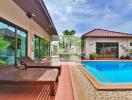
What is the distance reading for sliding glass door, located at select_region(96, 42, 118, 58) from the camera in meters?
27.3

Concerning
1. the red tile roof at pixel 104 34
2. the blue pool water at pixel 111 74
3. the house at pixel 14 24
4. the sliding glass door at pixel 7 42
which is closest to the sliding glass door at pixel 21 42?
the house at pixel 14 24

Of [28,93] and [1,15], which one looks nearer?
[28,93]

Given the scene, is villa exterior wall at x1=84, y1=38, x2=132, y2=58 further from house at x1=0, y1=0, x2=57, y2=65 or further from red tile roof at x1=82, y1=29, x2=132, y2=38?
house at x1=0, y1=0, x2=57, y2=65

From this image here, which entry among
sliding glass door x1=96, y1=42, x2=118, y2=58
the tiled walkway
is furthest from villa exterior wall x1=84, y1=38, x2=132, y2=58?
the tiled walkway

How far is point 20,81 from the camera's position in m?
5.73

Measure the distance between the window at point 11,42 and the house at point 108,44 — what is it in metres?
13.6

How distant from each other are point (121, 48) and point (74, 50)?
24.7 ft

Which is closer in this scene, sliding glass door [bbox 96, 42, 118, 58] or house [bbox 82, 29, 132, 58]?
house [bbox 82, 29, 132, 58]

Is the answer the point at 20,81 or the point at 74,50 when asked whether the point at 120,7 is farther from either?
the point at 20,81

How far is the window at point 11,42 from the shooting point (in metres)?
9.90

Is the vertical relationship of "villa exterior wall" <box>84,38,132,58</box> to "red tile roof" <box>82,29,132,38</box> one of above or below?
below

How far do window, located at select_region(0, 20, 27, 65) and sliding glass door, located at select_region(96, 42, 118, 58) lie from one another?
14.4 m

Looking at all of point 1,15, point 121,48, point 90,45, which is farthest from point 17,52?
point 121,48

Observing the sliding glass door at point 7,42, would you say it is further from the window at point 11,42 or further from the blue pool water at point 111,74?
the blue pool water at point 111,74
